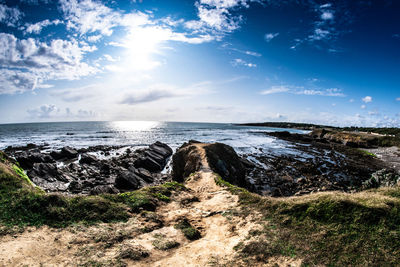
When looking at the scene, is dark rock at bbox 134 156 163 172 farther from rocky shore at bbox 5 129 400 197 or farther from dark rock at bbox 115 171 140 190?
dark rock at bbox 115 171 140 190

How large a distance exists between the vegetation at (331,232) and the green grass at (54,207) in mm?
4560

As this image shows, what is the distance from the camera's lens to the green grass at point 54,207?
5.84 meters

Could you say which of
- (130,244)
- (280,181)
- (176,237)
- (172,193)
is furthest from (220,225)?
(280,181)

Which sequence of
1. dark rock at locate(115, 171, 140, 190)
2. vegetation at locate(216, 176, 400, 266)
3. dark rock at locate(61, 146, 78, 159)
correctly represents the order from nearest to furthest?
vegetation at locate(216, 176, 400, 266) → dark rock at locate(115, 171, 140, 190) → dark rock at locate(61, 146, 78, 159)

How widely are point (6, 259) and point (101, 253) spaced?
2.01 m

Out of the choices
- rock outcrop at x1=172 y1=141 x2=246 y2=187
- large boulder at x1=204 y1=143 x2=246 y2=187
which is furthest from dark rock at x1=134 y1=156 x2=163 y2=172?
large boulder at x1=204 y1=143 x2=246 y2=187

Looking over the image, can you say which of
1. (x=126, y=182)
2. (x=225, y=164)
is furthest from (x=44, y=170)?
(x=225, y=164)

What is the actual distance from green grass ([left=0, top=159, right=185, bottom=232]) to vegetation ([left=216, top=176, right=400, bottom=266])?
4.56 meters

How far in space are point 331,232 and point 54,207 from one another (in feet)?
28.6

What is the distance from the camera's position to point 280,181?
17594 millimetres

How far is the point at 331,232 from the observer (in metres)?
5.02

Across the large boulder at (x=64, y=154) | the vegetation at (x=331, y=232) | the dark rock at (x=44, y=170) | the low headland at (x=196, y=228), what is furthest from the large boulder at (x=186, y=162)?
the large boulder at (x=64, y=154)

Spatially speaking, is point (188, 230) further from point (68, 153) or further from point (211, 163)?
point (68, 153)

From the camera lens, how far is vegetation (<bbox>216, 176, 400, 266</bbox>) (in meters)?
4.30
